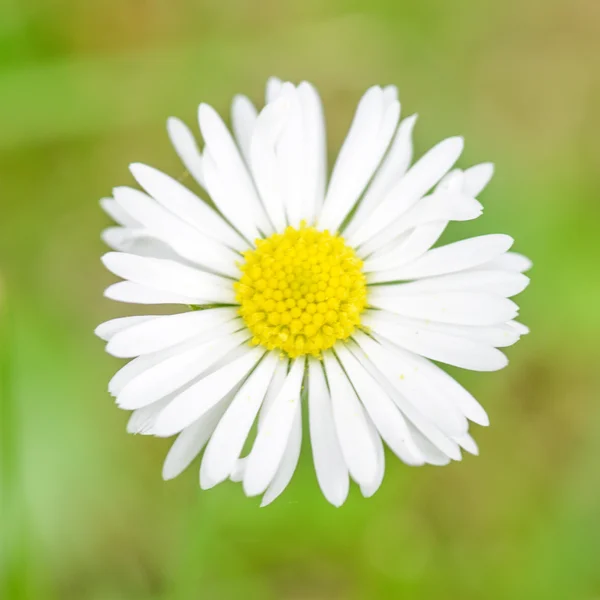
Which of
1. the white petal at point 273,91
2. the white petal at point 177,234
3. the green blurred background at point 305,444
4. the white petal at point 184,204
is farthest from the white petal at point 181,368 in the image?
the green blurred background at point 305,444

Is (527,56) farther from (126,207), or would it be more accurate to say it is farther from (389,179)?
(126,207)

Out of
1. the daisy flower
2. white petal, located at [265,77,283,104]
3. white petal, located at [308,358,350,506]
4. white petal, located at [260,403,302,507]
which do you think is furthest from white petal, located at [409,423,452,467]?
white petal, located at [265,77,283,104]

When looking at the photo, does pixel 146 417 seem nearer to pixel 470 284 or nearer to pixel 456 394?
pixel 456 394

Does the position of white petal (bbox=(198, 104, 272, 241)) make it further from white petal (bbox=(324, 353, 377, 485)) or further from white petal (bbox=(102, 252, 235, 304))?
white petal (bbox=(324, 353, 377, 485))

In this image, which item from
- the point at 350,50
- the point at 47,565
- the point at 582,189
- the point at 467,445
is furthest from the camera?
the point at 350,50

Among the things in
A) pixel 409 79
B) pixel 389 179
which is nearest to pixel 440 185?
pixel 389 179
